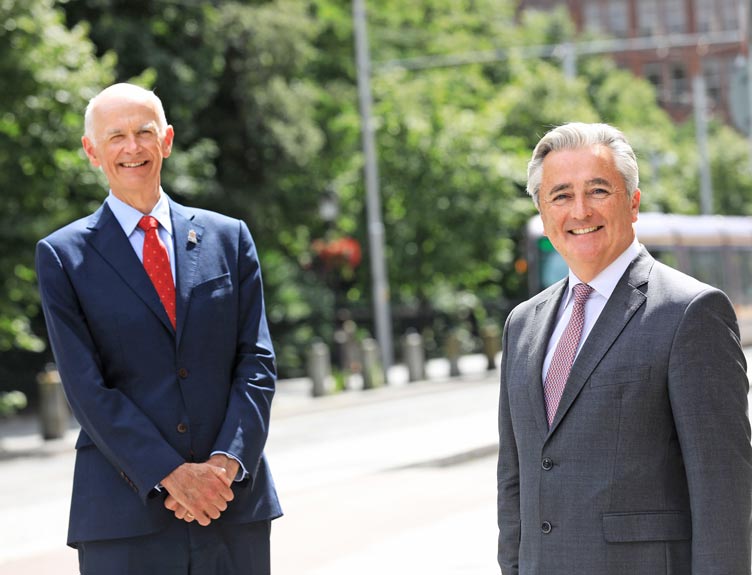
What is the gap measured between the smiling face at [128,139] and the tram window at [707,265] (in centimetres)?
2478

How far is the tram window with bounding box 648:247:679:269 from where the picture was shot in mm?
26417

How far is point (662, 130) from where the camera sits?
2343 inches

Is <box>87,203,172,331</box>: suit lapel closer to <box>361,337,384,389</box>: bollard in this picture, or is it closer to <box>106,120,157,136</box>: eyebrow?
<box>106,120,157,136</box>: eyebrow

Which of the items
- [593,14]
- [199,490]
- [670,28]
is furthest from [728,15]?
[199,490]

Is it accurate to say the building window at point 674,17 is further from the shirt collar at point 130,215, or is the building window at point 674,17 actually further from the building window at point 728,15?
the shirt collar at point 130,215

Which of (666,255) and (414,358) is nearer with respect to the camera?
(666,255)

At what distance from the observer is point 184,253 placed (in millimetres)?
3564

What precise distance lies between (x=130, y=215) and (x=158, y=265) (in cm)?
17

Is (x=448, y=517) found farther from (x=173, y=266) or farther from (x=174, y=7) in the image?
(x=174, y=7)

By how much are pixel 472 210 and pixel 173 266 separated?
29.1m

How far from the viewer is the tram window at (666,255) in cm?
2642

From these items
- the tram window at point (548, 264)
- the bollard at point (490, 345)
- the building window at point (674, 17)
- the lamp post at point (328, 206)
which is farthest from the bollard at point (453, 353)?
the building window at point (674, 17)

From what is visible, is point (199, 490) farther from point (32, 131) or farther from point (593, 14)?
point (593, 14)

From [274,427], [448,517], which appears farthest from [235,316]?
[274,427]
